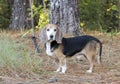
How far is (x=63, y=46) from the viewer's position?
6.70 m

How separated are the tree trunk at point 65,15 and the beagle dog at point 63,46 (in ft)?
8.63

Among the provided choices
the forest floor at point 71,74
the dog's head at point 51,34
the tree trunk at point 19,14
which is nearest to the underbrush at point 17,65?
the forest floor at point 71,74

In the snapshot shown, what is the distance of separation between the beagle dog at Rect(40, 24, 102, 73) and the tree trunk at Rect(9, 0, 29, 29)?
7261mm

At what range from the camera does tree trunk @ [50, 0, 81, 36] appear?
30.8 feet

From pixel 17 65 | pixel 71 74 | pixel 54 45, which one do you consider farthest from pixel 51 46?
pixel 17 65

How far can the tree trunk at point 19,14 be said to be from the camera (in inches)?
545

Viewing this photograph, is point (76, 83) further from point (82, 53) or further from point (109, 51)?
point (109, 51)

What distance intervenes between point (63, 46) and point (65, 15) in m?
2.82

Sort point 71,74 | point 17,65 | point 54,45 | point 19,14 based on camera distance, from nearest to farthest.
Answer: point 17,65, point 71,74, point 54,45, point 19,14

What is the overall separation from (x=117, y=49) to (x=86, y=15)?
29.4 feet

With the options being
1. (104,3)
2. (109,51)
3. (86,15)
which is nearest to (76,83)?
(109,51)

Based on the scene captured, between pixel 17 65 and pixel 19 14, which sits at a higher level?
pixel 19 14

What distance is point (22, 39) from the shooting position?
30.8 feet

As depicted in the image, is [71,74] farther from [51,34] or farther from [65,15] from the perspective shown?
[65,15]
